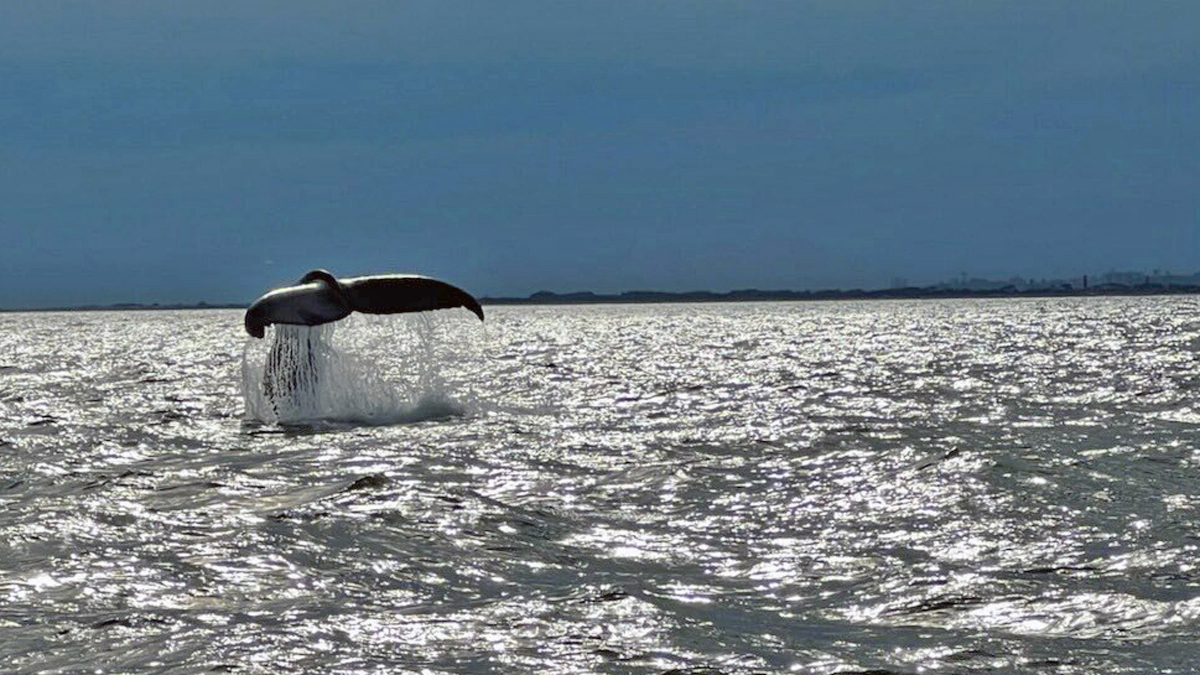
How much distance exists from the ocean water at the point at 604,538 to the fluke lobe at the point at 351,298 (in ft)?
5.57

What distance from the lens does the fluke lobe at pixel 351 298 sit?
1978 centimetres

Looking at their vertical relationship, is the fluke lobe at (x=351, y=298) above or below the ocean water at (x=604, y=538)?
above

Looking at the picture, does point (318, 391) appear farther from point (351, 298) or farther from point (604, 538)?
point (604, 538)

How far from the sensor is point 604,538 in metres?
11.5

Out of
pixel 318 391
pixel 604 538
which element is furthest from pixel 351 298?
pixel 604 538

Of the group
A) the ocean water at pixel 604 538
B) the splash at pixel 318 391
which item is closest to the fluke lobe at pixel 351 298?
the splash at pixel 318 391

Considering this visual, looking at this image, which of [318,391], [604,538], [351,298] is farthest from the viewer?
[318,391]

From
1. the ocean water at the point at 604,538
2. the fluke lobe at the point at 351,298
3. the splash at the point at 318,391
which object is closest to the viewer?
the ocean water at the point at 604,538

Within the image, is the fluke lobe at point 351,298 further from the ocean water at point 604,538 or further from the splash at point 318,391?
the ocean water at point 604,538

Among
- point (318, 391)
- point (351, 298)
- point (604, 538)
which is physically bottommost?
point (604, 538)

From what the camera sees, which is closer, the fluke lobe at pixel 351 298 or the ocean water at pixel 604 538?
the ocean water at pixel 604 538

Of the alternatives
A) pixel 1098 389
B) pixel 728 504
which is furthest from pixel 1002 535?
pixel 1098 389

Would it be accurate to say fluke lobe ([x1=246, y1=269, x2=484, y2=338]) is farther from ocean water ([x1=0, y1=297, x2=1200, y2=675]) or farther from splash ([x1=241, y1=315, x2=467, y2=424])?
ocean water ([x1=0, y1=297, x2=1200, y2=675])

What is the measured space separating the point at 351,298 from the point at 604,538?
32.1ft
